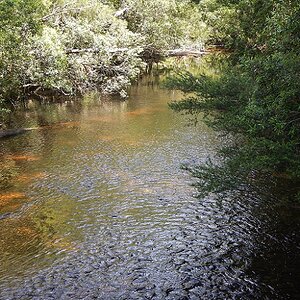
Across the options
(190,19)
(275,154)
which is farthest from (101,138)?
(190,19)

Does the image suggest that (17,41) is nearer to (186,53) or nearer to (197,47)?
(186,53)

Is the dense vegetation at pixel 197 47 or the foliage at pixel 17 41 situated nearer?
the dense vegetation at pixel 197 47

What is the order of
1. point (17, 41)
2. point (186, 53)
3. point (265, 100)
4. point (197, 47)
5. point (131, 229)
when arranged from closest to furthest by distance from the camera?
point (265, 100) < point (131, 229) < point (17, 41) < point (186, 53) < point (197, 47)

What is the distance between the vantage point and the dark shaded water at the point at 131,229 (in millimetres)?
7605

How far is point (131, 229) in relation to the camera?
9.77m

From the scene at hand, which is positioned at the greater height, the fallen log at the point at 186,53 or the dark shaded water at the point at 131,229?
the fallen log at the point at 186,53

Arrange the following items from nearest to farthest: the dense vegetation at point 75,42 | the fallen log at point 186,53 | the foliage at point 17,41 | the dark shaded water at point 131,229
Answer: the dark shaded water at point 131,229 < the foliage at point 17,41 < the dense vegetation at point 75,42 < the fallen log at point 186,53

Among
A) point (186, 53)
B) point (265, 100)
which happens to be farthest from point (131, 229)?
point (186, 53)

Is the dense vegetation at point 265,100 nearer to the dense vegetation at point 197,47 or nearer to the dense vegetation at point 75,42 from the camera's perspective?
the dense vegetation at point 197,47

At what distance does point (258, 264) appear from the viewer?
8.12 m

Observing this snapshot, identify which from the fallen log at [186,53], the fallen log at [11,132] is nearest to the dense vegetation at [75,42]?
the fallen log at [186,53]

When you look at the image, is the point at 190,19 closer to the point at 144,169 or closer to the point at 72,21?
the point at 72,21

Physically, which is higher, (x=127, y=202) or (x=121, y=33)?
(x=121, y=33)

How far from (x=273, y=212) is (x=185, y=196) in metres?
2.63
